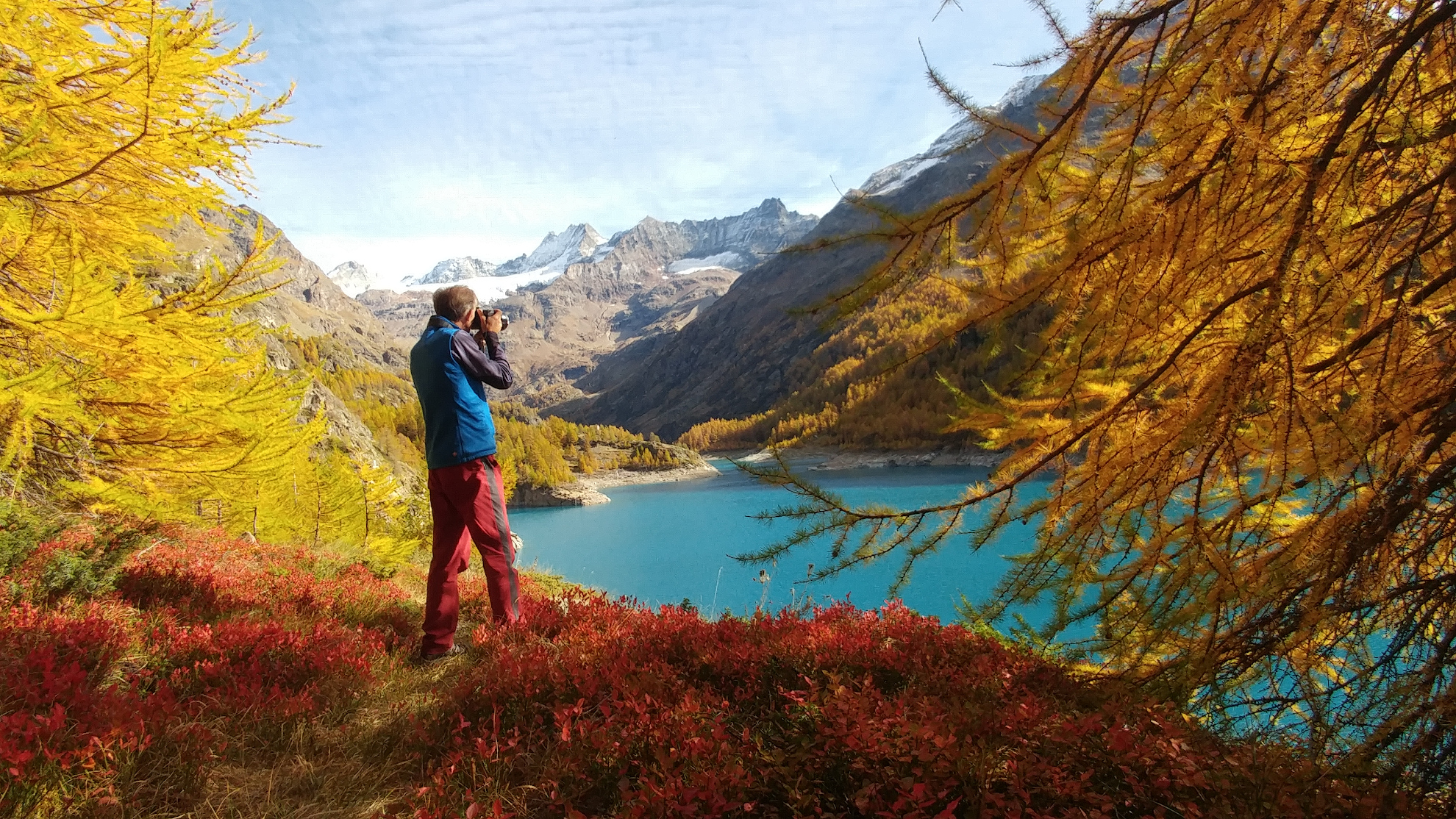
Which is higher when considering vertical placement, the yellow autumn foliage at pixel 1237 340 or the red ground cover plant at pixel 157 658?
the yellow autumn foliage at pixel 1237 340

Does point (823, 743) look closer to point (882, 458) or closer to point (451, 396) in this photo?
point (451, 396)

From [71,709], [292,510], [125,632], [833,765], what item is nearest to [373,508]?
[292,510]

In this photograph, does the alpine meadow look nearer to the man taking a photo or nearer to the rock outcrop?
the man taking a photo

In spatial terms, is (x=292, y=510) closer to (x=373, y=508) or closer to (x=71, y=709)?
(x=373, y=508)

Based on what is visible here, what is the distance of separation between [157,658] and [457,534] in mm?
1424

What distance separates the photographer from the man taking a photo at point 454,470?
3635mm

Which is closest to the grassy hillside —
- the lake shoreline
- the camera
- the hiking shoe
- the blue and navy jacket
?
the hiking shoe

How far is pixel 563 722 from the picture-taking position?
231 centimetres

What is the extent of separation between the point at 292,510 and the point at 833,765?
40.7 feet

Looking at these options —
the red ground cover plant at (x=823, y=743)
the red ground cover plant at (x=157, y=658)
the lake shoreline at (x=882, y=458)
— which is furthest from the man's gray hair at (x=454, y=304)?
the lake shoreline at (x=882, y=458)

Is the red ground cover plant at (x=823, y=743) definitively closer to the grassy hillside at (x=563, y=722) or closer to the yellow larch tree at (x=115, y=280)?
the grassy hillside at (x=563, y=722)

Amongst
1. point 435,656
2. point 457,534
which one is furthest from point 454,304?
point 435,656

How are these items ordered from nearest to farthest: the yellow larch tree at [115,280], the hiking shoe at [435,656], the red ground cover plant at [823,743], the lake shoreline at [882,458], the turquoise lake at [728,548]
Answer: the red ground cover plant at [823,743] < the yellow larch tree at [115,280] < the hiking shoe at [435,656] < the turquoise lake at [728,548] < the lake shoreline at [882,458]

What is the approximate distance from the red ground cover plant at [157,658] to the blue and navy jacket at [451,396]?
1.17m
